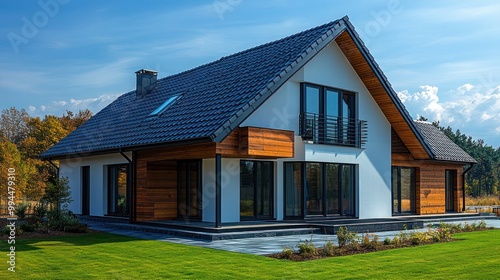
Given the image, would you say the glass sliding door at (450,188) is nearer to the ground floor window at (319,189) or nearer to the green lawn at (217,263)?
the ground floor window at (319,189)

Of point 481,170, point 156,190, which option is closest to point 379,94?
point 156,190

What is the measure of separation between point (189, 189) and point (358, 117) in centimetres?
666

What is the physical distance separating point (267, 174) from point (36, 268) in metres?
9.01

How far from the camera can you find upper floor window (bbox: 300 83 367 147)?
17016mm

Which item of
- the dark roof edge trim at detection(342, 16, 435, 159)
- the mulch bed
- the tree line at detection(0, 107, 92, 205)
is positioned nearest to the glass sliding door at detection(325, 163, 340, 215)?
the dark roof edge trim at detection(342, 16, 435, 159)

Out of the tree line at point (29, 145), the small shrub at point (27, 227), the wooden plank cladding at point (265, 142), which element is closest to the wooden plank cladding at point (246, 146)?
the wooden plank cladding at point (265, 142)

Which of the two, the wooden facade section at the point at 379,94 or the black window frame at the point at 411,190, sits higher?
the wooden facade section at the point at 379,94

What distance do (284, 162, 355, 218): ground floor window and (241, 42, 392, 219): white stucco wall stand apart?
0.31 metres

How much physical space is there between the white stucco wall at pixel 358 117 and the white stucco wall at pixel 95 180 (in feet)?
17.3

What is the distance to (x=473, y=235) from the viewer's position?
49.5 feet

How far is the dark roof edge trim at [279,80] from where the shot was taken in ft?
45.1

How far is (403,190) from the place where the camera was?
70.7 feet

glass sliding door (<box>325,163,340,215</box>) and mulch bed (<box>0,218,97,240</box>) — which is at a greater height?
glass sliding door (<box>325,163,340,215</box>)

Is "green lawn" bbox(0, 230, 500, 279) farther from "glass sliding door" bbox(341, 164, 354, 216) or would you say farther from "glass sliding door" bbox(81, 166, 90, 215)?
A: "glass sliding door" bbox(81, 166, 90, 215)
